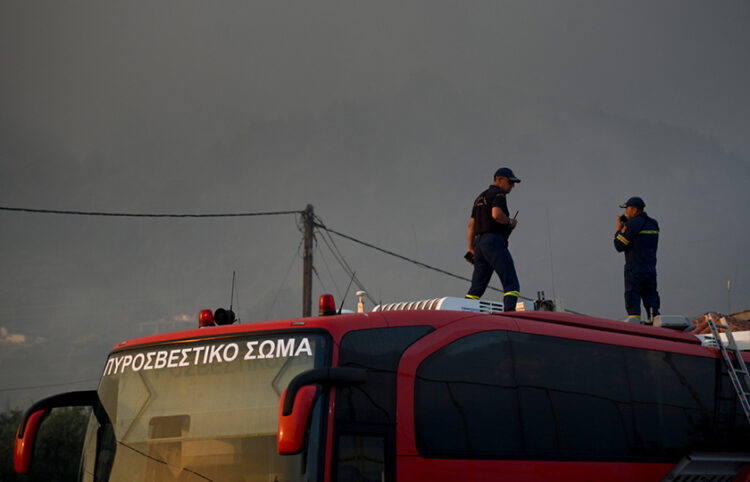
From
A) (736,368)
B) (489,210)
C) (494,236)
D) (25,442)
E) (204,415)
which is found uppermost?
(489,210)

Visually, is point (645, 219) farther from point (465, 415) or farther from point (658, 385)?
point (465, 415)

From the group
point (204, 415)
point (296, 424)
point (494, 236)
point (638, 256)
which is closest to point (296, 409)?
point (296, 424)

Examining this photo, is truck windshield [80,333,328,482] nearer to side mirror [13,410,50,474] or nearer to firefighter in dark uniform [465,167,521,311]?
side mirror [13,410,50,474]

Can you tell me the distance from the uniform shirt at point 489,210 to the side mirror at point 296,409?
14.8ft

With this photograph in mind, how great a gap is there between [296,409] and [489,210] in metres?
5.06

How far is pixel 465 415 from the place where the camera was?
6285 millimetres

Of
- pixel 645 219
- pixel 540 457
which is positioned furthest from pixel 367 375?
pixel 645 219

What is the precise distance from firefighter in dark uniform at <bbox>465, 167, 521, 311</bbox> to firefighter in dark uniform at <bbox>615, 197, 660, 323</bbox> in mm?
2334

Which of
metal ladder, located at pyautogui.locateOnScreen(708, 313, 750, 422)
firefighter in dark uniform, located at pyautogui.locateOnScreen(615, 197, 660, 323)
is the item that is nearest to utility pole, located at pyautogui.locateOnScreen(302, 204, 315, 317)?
firefighter in dark uniform, located at pyautogui.locateOnScreen(615, 197, 660, 323)

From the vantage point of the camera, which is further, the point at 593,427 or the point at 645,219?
the point at 645,219

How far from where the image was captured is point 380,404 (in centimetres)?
587

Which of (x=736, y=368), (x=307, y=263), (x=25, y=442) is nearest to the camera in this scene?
(x=25, y=442)

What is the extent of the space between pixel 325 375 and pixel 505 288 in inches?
164

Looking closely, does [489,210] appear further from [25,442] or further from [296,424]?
[25,442]
